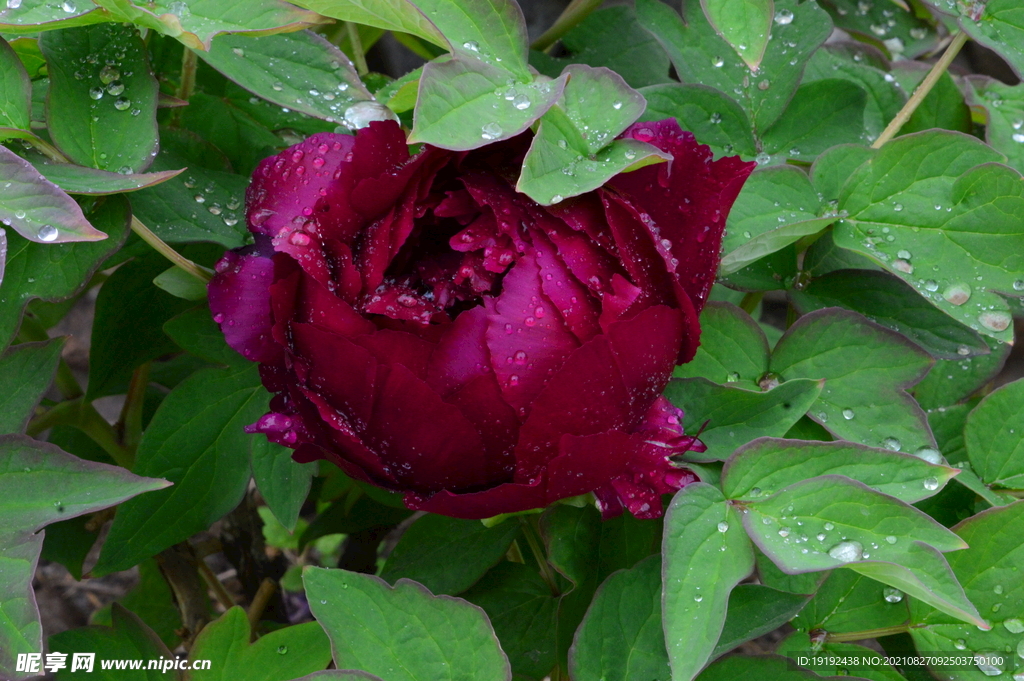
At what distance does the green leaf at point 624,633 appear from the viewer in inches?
21.6

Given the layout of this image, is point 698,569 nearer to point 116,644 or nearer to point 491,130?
point 491,130

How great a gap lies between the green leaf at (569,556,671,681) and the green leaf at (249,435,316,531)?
0.23 m

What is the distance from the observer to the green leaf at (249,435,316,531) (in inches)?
24.6

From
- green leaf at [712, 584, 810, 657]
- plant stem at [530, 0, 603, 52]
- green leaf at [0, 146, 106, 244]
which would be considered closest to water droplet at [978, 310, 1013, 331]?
green leaf at [712, 584, 810, 657]

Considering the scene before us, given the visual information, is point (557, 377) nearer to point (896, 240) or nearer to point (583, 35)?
point (896, 240)

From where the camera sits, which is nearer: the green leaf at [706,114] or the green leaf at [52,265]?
the green leaf at [52,265]

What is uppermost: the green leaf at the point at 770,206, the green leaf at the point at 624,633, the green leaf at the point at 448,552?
the green leaf at the point at 770,206

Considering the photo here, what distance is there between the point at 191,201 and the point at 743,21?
0.41 metres

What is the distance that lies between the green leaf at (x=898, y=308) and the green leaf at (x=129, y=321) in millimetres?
547

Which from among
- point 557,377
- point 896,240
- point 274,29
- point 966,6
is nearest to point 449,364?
point 557,377

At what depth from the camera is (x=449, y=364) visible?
47 cm

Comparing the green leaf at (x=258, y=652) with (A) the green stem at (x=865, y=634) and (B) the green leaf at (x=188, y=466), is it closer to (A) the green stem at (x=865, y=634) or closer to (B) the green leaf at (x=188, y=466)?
(B) the green leaf at (x=188, y=466)

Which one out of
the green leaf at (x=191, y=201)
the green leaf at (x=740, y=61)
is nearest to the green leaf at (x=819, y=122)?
the green leaf at (x=740, y=61)

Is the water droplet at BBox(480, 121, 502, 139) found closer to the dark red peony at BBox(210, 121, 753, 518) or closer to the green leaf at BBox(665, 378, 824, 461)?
the dark red peony at BBox(210, 121, 753, 518)
